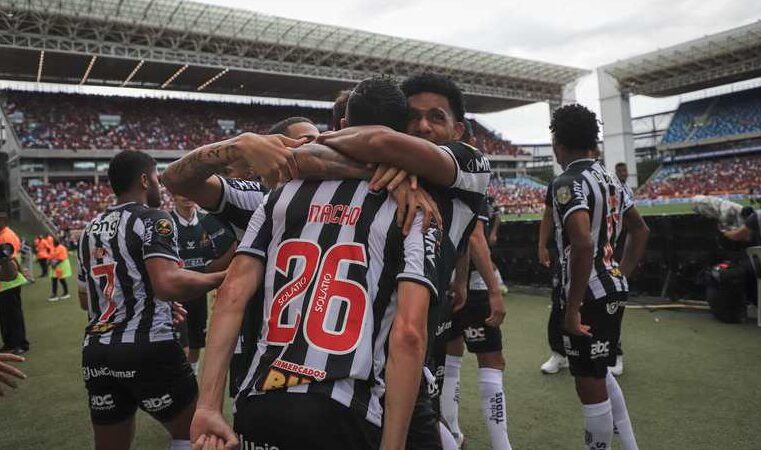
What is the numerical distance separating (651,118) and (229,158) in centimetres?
8892

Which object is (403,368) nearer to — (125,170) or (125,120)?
(125,170)

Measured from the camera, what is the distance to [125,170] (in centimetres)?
297

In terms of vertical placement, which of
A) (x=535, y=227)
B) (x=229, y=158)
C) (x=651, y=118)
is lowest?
(x=535, y=227)

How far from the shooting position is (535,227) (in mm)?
11453

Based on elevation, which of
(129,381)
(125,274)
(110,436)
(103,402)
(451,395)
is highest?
(125,274)

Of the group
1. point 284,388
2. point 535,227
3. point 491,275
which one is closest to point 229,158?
point 284,388

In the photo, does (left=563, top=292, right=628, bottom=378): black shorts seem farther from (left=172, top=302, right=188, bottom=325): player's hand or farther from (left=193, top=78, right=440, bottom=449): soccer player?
(left=172, top=302, right=188, bottom=325): player's hand

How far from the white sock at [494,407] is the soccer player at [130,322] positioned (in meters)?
2.02

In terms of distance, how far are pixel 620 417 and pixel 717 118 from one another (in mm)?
64759

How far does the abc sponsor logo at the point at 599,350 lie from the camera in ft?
9.71

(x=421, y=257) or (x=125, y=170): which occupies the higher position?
(x=125, y=170)

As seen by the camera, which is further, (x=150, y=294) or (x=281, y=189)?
(x=150, y=294)

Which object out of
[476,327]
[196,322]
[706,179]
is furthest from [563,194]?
[706,179]

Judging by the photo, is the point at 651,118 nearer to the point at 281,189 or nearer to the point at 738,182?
the point at 738,182
